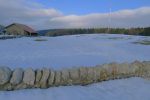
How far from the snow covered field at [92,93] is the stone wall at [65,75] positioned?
30cm

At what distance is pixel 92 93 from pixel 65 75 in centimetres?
130

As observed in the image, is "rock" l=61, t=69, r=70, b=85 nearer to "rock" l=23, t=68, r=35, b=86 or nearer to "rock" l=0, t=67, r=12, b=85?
"rock" l=23, t=68, r=35, b=86

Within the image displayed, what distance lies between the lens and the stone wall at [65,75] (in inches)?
388

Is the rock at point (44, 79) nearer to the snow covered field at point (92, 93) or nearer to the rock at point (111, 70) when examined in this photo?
the snow covered field at point (92, 93)

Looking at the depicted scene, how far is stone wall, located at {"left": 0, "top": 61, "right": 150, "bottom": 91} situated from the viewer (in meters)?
9.84

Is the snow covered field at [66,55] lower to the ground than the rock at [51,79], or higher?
lower

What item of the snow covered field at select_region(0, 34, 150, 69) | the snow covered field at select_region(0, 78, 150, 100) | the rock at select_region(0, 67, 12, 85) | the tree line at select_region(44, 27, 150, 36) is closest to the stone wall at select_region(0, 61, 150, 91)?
the rock at select_region(0, 67, 12, 85)

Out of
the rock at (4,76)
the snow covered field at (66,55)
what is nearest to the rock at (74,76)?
the rock at (4,76)

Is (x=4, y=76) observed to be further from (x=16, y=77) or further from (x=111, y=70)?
(x=111, y=70)

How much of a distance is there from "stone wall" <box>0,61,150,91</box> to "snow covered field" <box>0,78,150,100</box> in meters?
0.30

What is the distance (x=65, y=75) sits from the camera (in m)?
10.6

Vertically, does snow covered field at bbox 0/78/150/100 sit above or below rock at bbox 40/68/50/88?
below

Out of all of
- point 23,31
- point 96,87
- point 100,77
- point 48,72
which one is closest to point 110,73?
point 100,77

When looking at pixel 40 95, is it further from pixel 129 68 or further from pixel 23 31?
pixel 23 31
